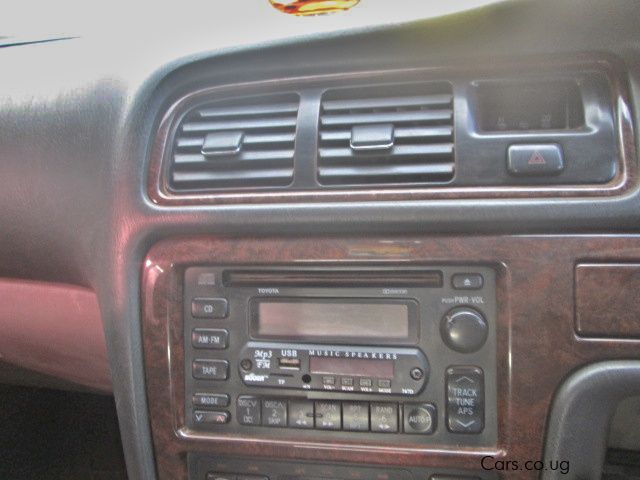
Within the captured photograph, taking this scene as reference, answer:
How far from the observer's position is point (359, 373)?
3.31 feet

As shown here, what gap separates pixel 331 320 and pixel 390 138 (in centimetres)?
27

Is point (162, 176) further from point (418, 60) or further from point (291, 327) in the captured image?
point (418, 60)

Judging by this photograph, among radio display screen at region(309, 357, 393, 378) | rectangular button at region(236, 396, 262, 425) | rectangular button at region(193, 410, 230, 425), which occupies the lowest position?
rectangular button at region(193, 410, 230, 425)

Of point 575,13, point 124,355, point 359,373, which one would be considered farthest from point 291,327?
point 575,13

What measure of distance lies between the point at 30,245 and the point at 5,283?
21 cm

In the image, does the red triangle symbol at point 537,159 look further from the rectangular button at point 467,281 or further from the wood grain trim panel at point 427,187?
the rectangular button at point 467,281

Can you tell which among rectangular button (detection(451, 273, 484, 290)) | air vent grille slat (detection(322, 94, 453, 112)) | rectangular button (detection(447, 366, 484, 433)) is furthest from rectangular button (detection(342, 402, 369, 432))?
air vent grille slat (detection(322, 94, 453, 112))

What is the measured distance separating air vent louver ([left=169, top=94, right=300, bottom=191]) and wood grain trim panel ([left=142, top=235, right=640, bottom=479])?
91mm

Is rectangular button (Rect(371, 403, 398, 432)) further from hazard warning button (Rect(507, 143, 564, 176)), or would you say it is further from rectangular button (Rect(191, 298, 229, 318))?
hazard warning button (Rect(507, 143, 564, 176))

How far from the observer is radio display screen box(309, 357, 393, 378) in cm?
100

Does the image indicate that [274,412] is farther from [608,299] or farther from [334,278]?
[608,299]

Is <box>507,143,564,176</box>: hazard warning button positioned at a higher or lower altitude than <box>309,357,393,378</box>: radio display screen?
higher

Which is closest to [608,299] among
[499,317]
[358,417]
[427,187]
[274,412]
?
[499,317]

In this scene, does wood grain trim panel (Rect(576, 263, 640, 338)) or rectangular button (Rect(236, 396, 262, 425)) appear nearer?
wood grain trim panel (Rect(576, 263, 640, 338))
